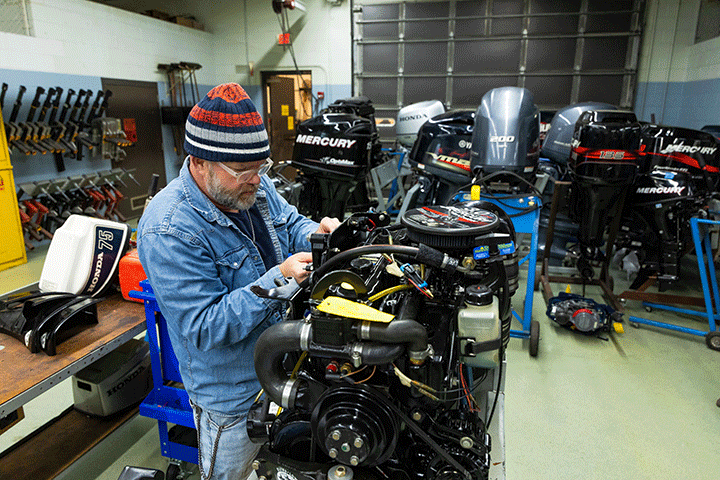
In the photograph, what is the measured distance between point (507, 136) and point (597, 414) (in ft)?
5.29

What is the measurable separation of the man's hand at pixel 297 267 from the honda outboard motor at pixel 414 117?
351 centimetres

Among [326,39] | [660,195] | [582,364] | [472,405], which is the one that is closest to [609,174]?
[660,195]

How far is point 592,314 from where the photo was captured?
2.91 m

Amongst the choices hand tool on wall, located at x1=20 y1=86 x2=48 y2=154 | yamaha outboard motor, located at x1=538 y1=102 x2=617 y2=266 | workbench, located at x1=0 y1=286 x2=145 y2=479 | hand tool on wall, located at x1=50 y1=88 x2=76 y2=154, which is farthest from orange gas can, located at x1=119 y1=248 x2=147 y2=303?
hand tool on wall, located at x1=50 y1=88 x2=76 y2=154

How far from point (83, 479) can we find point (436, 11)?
6.49 metres

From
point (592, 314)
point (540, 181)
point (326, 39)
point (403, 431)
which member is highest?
point (326, 39)

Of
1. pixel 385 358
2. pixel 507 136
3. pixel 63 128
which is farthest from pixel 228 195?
pixel 63 128

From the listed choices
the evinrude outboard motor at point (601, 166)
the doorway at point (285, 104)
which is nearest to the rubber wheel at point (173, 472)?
the evinrude outboard motor at point (601, 166)

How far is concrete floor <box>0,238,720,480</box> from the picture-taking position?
194cm

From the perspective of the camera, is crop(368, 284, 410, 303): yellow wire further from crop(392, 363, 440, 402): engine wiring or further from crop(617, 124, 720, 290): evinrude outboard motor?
crop(617, 124, 720, 290): evinrude outboard motor

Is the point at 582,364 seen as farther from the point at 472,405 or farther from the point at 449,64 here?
the point at 449,64

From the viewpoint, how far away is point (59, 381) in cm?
138

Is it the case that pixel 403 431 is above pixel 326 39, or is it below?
below

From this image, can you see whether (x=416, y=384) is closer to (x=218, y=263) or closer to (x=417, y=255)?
(x=417, y=255)
